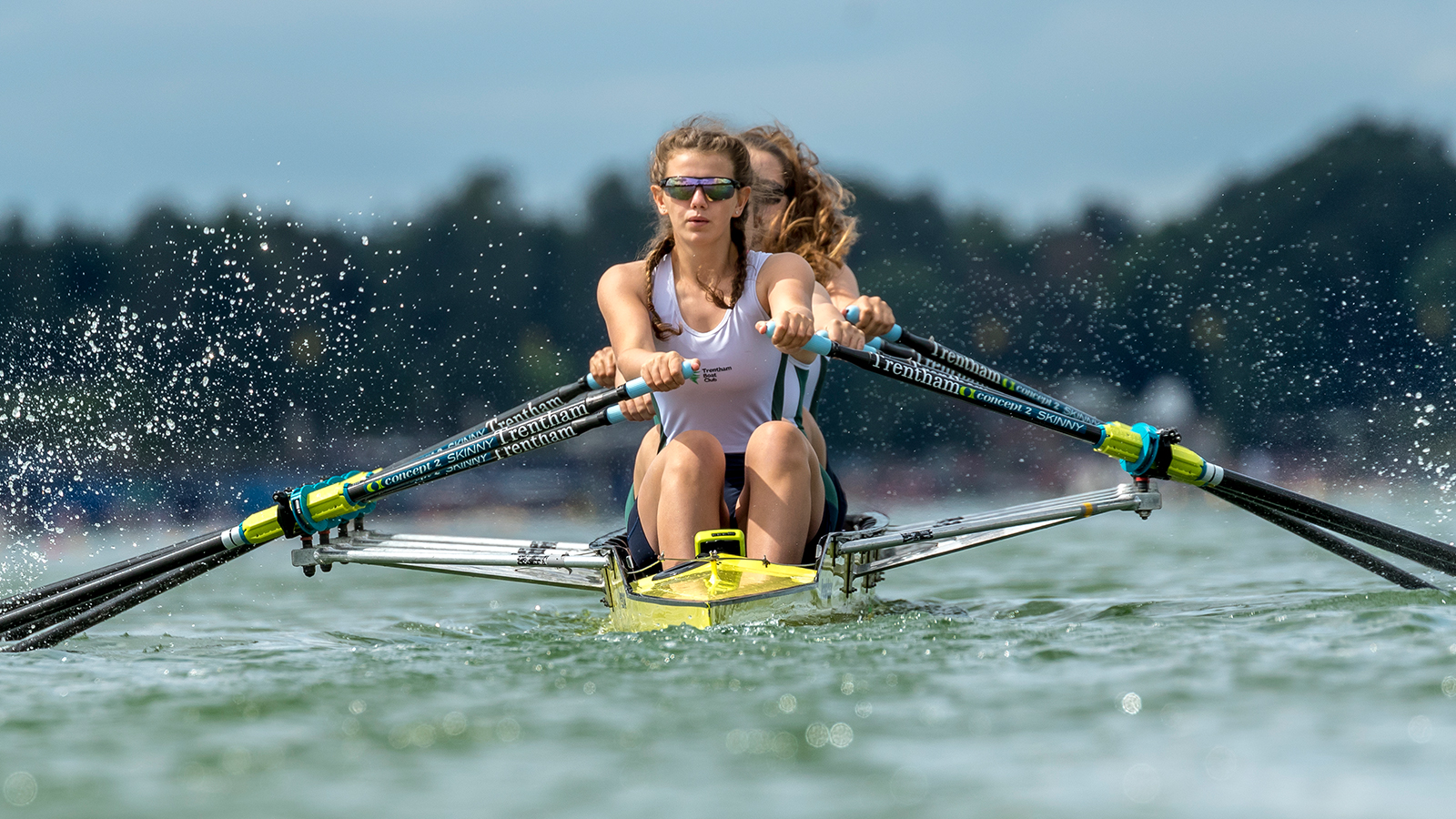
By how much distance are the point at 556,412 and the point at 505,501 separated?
35.4 m

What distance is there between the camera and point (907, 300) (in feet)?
171

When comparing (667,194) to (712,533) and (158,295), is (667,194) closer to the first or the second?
(712,533)

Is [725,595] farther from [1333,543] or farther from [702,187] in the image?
[1333,543]

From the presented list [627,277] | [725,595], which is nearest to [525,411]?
[627,277]

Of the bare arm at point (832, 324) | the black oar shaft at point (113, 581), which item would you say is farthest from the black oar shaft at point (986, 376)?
the black oar shaft at point (113, 581)

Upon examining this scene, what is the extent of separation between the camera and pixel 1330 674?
3.89 m

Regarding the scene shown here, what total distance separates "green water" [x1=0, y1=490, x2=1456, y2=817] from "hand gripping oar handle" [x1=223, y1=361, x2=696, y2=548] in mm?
659

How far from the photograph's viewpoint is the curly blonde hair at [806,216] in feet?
22.5

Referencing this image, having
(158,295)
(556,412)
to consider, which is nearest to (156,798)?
(556,412)

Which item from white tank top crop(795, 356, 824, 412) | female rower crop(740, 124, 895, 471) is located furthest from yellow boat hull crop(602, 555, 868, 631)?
female rower crop(740, 124, 895, 471)

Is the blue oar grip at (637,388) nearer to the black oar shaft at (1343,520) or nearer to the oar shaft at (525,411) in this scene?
the oar shaft at (525,411)

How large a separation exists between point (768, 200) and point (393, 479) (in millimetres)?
2054

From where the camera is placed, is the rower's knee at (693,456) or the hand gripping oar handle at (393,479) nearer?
the rower's knee at (693,456)

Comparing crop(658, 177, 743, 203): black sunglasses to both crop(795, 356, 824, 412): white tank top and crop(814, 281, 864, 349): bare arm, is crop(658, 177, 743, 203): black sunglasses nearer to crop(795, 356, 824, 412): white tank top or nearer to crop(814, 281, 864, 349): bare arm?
crop(814, 281, 864, 349): bare arm
